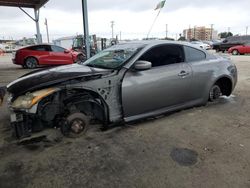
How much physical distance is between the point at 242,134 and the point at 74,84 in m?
2.62

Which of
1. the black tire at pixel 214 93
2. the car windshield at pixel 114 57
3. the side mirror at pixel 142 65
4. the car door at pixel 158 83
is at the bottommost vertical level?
the black tire at pixel 214 93

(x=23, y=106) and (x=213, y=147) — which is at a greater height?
(x=23, y=106)

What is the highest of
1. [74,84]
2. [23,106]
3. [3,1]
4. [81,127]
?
[3,1]

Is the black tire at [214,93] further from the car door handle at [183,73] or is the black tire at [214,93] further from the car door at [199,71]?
the car door handle at [183,73]

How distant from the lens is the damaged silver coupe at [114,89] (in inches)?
123

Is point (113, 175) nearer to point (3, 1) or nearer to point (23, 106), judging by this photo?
point (23, 106)

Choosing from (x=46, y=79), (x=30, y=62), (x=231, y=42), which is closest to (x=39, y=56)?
(x=30, y=62)

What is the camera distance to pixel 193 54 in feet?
14.3

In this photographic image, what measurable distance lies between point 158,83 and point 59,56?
9608 mm

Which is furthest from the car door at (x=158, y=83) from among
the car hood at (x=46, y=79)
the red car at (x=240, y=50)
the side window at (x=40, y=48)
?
the red car at (x=240, y=50)

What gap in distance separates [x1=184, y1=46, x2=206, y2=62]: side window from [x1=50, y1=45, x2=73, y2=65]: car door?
9.24m

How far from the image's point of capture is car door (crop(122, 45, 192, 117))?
352 cm

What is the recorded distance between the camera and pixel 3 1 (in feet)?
48.6

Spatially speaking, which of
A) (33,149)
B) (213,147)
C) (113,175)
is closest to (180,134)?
(213,147)
